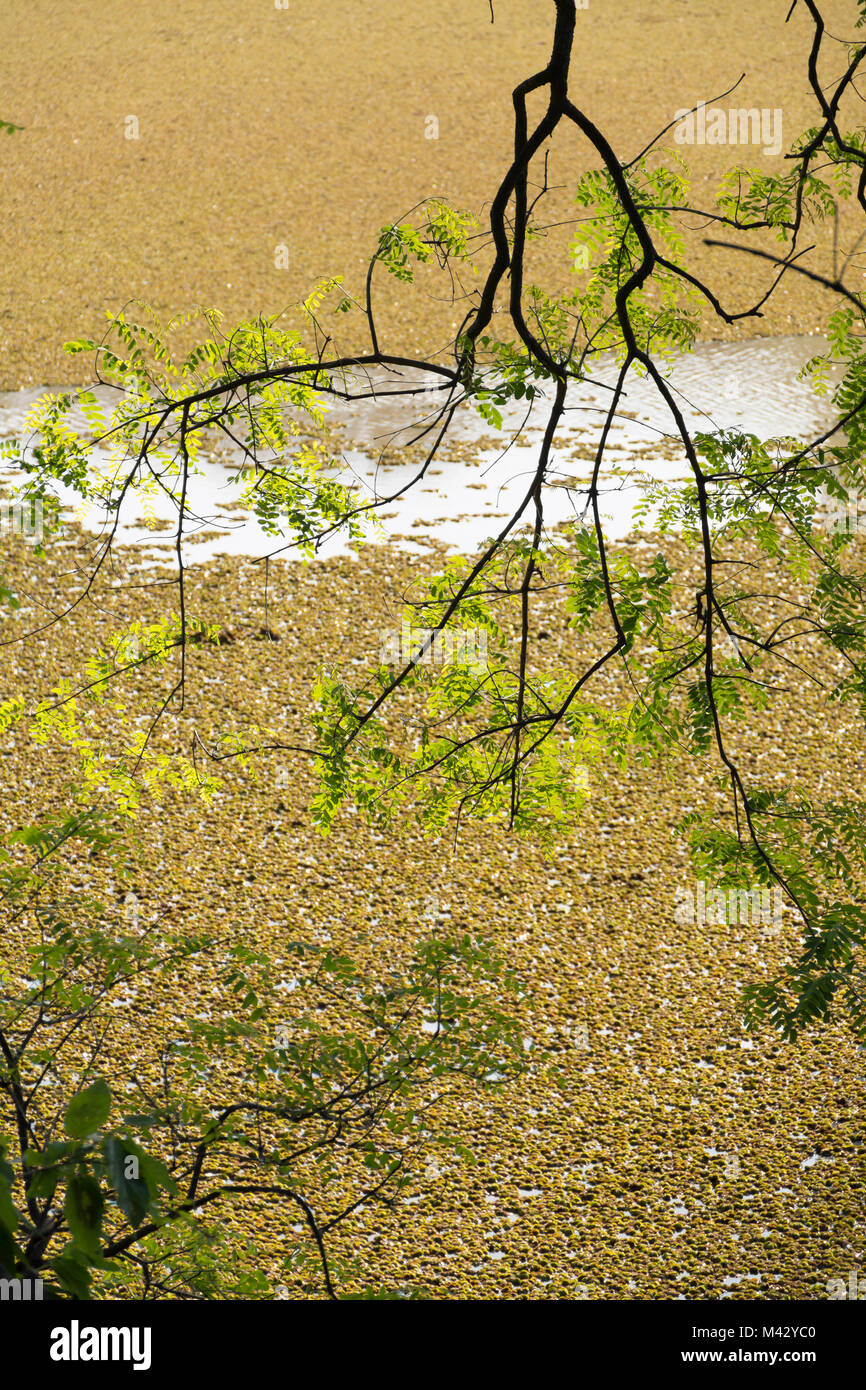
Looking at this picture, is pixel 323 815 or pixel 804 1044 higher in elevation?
pixel 323 815

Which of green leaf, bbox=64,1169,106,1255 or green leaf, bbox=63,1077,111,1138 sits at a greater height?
green leaf, bbox=63,1077,111,1138

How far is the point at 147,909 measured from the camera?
14.6 feet

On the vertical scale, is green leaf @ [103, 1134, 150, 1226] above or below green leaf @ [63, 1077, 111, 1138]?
below

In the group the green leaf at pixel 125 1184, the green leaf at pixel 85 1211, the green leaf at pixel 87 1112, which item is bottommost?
the green leaf at pixel 85 1211

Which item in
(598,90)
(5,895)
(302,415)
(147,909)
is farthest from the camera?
(598,90)

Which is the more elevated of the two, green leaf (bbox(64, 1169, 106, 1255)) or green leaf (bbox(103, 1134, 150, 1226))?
green leaf (bbox(103, 1134, 150, 1226))

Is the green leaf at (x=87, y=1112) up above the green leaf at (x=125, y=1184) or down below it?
above

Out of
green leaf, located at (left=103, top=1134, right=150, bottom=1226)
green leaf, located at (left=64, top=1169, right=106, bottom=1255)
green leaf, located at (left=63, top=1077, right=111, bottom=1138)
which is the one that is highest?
green leaf, located at (left=63, top=1077, right=111, bottom=1138)

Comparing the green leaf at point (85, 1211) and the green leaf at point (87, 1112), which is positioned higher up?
the green leaf at point (87, 1112)

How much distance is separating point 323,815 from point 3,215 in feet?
34.6
